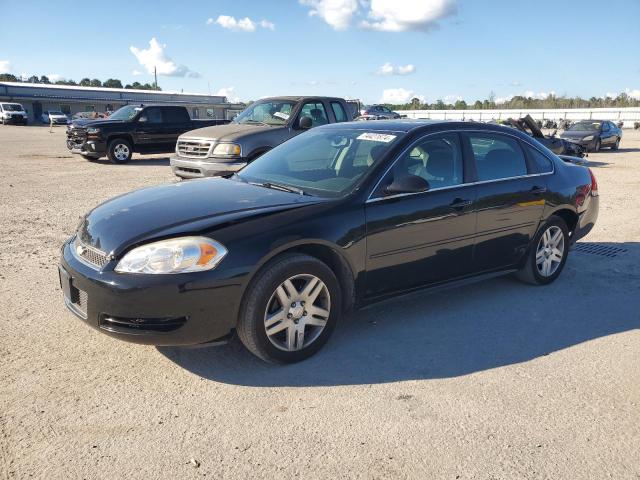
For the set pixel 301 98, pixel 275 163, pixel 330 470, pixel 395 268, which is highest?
pixel 301 98

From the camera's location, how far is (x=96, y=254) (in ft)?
11.3

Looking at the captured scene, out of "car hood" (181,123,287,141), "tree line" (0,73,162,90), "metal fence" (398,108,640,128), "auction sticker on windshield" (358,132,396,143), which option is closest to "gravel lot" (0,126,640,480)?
"auction sticker on windshield" (358,132,396,143)

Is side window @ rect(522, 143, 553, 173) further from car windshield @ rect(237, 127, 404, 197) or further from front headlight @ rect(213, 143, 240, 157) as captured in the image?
front headlight @ rect(213, 143, 240, 157)

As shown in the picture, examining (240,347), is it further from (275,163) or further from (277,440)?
(275,163)

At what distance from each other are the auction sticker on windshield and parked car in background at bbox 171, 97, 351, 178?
5277 millimetres

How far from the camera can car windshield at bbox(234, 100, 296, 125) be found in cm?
1084

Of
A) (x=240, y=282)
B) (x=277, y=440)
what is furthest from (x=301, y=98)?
(x=277, y=440)

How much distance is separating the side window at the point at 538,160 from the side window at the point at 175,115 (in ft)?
45.0

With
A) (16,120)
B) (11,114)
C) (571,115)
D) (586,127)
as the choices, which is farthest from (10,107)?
(571,115)

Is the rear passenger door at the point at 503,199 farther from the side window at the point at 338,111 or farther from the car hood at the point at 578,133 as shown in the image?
the car hood at the point at 578,133

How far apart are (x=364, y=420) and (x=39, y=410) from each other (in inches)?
70.7

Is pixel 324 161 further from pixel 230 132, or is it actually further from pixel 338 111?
pixel 338 111

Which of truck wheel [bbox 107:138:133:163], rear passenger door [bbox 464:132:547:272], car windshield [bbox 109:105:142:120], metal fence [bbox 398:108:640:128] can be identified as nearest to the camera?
rear passenger door [bbox 464:132:547:272]

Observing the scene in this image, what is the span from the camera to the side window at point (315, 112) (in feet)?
36.0
